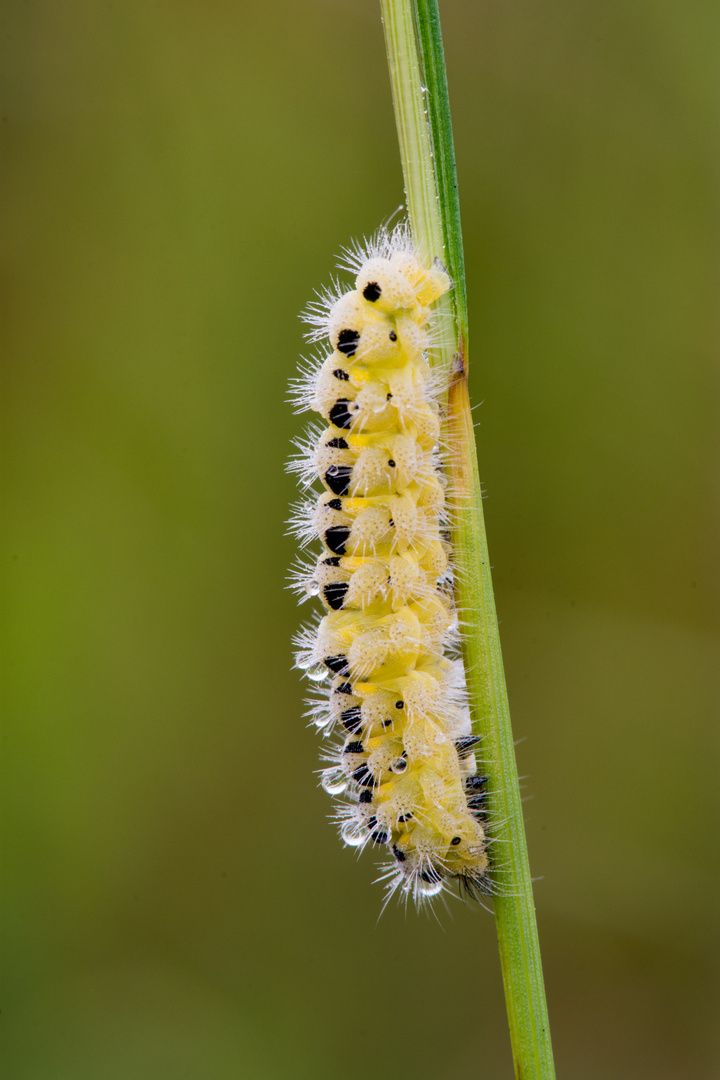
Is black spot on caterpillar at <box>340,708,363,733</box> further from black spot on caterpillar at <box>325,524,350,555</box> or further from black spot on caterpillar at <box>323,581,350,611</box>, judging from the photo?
black spot on caterpillar at <box>325,524,350,555</box>

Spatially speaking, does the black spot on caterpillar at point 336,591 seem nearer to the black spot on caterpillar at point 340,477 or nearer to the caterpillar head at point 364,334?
the black spot on caterpillar at point 340,477

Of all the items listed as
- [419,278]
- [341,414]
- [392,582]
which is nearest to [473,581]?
[392,582]

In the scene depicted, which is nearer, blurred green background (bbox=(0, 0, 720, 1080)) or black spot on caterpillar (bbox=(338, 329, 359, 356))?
black spot on caterpillar (bbox=(338, 329, 359, 356))

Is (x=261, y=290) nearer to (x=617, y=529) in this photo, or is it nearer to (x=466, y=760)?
(x=617, y=529)

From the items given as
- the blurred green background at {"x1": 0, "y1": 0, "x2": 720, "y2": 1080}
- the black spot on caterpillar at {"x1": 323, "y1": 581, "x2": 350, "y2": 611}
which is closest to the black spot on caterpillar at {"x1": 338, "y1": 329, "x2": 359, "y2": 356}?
the black spot on caterpillar at {"x1": 323, "y1": 581, "x2": 350, "y2": 611}

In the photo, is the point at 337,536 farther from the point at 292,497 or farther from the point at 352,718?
the point at 292,497

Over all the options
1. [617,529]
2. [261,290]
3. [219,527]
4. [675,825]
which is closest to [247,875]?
[219,527]
